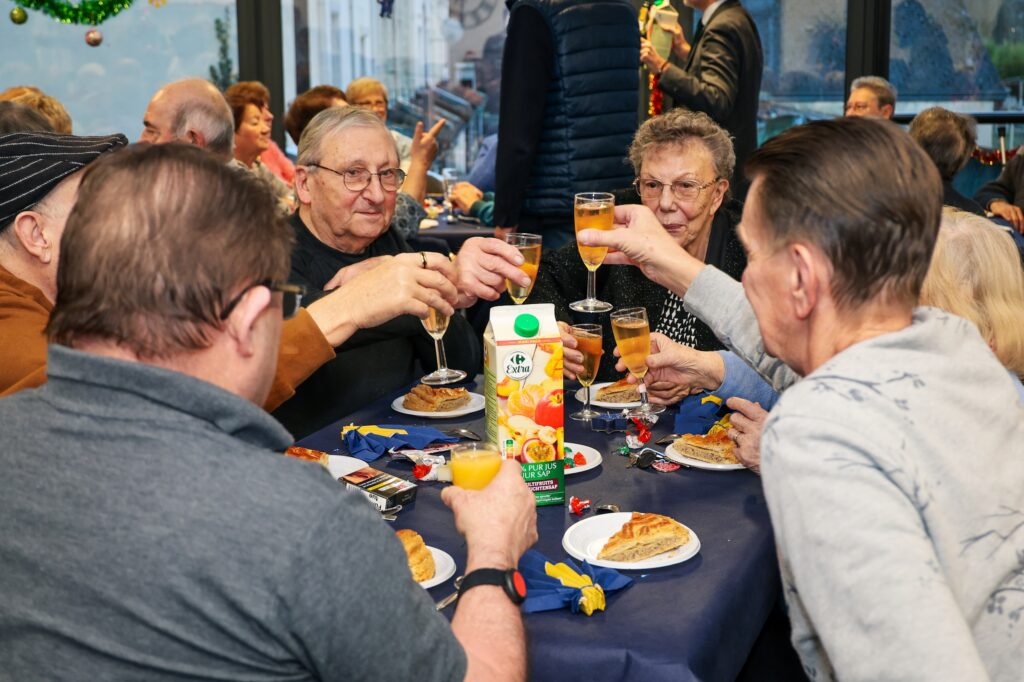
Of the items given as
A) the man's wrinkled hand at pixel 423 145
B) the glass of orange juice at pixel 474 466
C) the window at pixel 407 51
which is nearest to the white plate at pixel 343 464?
the glass of orange juice at pixel 474 466

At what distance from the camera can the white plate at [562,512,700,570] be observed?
1.55 meters

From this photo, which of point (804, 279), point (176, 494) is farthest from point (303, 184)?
point (176, 494)

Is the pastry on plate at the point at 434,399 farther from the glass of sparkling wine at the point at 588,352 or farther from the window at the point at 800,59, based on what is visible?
the window at the point at 800,59

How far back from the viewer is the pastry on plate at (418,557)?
151cm

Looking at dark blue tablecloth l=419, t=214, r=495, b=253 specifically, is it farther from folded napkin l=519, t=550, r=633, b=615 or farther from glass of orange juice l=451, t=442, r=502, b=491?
folded napkin l=519, t=550, r=633, b=615

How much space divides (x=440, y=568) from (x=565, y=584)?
21cm

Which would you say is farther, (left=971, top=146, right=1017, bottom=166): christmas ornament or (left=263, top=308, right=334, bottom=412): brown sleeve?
(left=971, top=146, right=1017, bottom=166): christmas ornament

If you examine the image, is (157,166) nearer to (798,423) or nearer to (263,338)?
(263,338)

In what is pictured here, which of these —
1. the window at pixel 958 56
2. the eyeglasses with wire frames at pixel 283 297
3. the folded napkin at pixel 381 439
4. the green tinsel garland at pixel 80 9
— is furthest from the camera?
the window at pixel 958 56

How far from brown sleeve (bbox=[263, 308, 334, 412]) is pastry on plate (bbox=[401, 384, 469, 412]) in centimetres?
39

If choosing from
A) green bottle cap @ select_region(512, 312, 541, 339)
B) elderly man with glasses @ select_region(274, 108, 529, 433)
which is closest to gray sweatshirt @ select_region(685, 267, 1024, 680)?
green bottle cap @ select_region(512, 312, 541, 339)

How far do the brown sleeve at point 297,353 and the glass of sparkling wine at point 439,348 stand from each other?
31 cm

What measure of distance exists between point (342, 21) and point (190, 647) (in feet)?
21.2

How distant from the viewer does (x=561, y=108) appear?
13.1 ft
